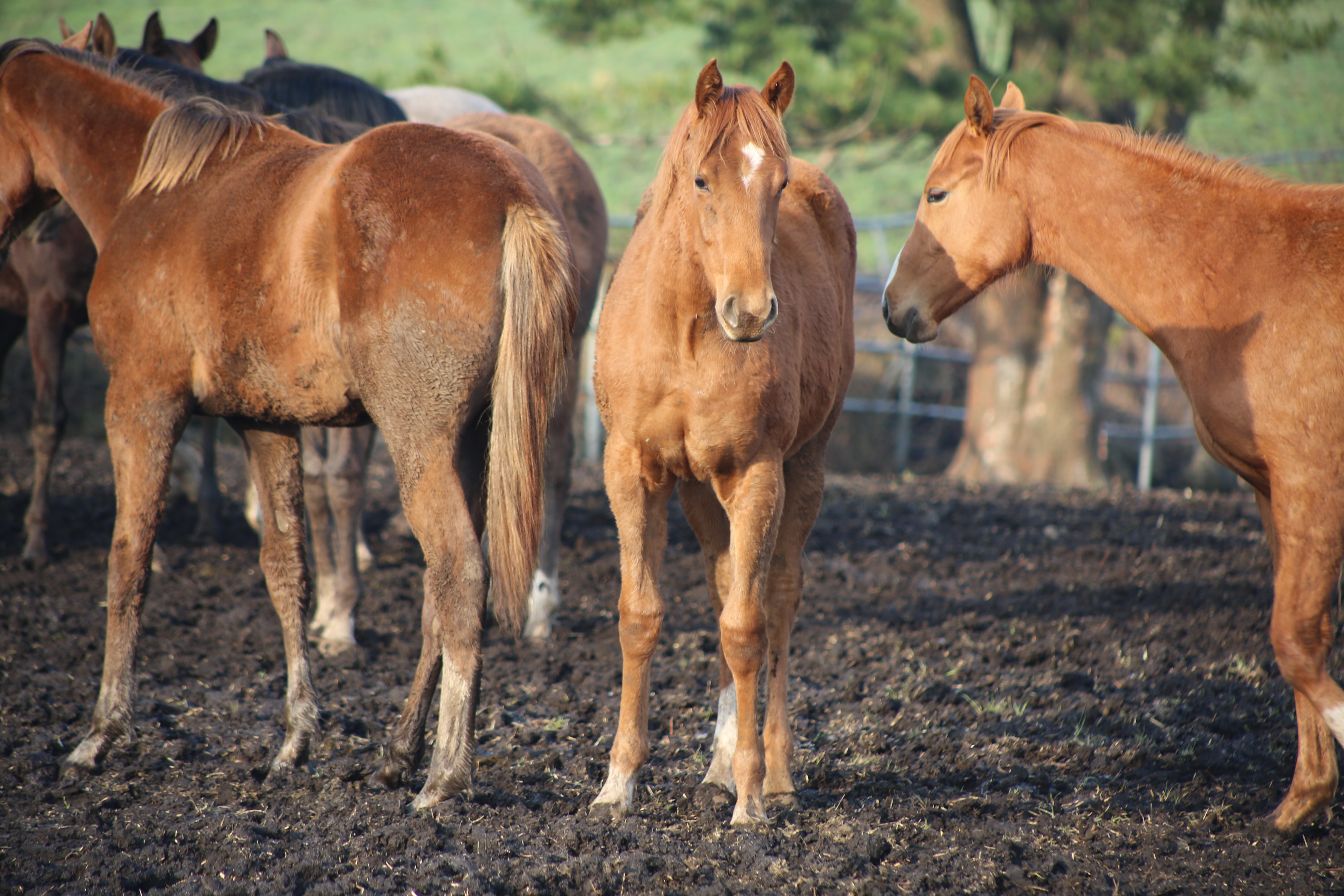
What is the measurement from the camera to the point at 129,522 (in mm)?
3604

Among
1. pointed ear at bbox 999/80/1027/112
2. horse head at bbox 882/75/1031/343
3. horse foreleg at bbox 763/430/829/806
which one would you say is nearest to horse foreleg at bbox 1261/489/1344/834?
horse head at bbox 882/75/1031/343

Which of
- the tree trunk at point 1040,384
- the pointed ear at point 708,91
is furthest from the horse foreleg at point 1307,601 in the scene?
the tree trunk at point 1040,384

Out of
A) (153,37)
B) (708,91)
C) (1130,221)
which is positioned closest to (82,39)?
(153,37)

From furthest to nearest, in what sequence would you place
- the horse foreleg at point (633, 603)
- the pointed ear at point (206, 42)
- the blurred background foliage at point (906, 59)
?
the blurred background foliage at point (906, 59)
the pointed ear at point (206, 42)
the horse foreleg at point (633, 603)

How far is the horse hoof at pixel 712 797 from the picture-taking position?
308cm

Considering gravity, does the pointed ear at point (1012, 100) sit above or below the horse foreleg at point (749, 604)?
above

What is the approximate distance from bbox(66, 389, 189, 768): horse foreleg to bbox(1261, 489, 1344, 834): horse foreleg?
149 inches

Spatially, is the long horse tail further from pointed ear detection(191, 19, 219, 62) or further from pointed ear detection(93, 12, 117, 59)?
pointed ear detection(191, 19, 219, 62)

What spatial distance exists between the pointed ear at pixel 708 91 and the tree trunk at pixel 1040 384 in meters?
8.84

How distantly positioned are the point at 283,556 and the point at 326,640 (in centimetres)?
133

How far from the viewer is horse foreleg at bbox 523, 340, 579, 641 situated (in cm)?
519

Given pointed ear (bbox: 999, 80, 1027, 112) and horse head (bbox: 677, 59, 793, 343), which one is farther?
pointed ear (bbox: 999, 80, 1027, 112)

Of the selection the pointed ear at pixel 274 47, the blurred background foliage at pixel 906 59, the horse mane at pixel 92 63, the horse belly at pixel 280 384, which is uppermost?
the blurred background foliage at pixel 906 59

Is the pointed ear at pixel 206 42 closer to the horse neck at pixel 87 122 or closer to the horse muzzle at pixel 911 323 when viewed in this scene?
the horse neck at pixel 87 122
